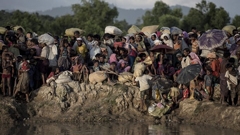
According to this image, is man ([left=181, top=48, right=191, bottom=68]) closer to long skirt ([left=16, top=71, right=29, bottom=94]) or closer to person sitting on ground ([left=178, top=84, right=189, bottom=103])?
person sitting on ground ([left=178, top=84, right=189, bottom=103])

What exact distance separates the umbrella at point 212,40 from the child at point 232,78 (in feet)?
4.33

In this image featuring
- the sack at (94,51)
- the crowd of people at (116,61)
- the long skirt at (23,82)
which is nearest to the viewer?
the crowd of people at (116,61)

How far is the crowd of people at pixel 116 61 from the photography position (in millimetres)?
13664

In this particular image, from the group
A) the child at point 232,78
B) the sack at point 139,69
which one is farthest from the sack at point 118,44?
the child at point 232,78

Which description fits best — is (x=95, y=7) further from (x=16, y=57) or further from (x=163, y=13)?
(x=16, y=57)

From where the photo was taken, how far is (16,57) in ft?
45.8

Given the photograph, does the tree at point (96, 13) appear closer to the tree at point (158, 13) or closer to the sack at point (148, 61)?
the tree at point (158, 13)

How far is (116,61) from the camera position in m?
14.8

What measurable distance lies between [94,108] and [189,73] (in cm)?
342

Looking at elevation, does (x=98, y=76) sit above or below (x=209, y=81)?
above

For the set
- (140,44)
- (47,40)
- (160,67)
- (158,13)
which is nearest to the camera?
(160,67)

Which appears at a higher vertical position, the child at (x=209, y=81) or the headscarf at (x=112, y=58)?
the headscarf at (x=112, y=58)

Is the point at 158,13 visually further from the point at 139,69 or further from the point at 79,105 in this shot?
the point at 79,105

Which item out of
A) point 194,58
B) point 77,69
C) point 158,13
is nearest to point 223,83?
point 194,58
